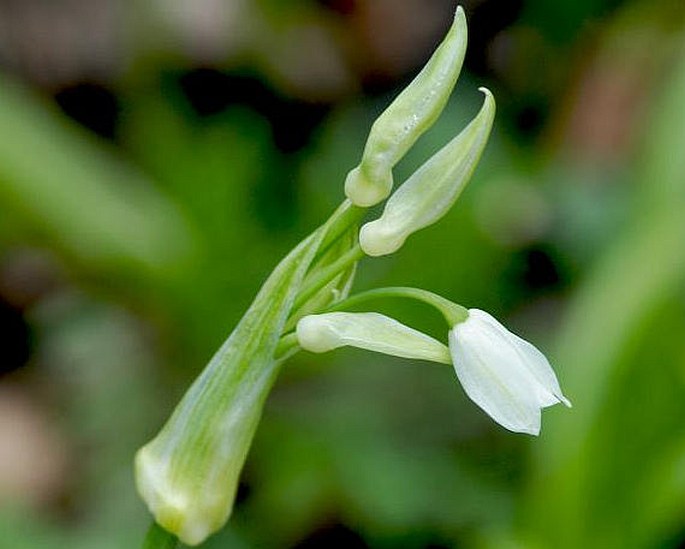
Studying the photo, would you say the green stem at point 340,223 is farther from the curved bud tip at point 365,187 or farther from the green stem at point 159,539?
the green stem at point 159,539

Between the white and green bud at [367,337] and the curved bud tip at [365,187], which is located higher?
the curved bud tip at [365,187]

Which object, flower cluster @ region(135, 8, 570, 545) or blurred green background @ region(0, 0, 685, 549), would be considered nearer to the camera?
flower cluster @ region(135, 8, 570, 545)

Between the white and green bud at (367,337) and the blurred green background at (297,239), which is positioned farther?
the blurred green background at (297,239)

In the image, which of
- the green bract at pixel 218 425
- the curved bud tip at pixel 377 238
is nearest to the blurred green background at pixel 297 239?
the green bract at pixel 218 425

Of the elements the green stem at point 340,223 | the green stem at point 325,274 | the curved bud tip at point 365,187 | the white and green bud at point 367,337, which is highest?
the curved bud tip at point 365,187

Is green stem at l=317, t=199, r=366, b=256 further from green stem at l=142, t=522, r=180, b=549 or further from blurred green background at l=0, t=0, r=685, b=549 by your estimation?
blurred green background at l=0, t=0, r=685, b=549

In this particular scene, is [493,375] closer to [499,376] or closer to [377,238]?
[499,376]

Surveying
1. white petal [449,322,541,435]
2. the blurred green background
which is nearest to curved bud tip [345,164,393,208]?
white petal [449,322,541,435]
